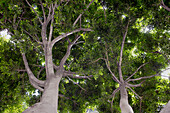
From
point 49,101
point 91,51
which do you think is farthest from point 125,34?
point 49,101

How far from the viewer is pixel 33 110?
313 cm

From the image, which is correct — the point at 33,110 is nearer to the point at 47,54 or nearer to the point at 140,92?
the point at 47,54

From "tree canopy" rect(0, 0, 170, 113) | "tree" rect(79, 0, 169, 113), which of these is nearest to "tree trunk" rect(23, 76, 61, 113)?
"tree canopy" rect(0, 0, 170, 113)

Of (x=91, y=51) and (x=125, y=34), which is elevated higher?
(x=125, y=34)

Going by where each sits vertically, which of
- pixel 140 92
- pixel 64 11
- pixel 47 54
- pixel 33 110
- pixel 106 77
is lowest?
pixel 33 110

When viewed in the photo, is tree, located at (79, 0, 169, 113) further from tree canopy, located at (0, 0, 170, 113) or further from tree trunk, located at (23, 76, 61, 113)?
tree trunk, located at (23, 76, 61, 113)

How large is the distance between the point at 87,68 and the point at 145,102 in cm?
434

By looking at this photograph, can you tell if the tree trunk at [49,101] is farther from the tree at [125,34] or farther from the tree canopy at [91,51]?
the tree at [125,34]

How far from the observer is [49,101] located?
3883 mm

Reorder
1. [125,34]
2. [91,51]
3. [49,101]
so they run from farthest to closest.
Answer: [91,51]
[125,34]
[49,101]

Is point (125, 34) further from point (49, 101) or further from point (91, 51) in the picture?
point (49, 101)

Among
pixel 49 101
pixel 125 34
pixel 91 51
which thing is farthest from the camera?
pixel 91 51

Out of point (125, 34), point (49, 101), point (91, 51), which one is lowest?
point (49, 101)

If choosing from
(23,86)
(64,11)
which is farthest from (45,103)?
(64,11)
